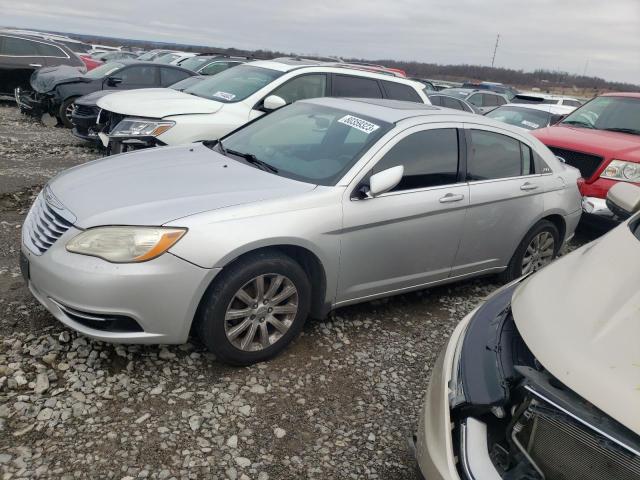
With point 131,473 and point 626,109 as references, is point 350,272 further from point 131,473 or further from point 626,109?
point 626,109

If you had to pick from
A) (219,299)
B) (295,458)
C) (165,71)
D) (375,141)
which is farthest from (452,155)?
(165,71)

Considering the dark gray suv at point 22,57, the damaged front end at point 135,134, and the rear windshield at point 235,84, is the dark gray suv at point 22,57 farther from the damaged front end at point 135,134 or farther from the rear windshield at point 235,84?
the damaged front end at point 135,134

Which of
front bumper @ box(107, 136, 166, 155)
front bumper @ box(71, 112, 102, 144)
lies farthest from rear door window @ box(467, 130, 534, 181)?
front bumper @ box(71, 112, 102, 144)

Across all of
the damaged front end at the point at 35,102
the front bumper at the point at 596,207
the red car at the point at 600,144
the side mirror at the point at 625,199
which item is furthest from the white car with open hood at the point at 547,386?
the damaged front end at the point at 35,102

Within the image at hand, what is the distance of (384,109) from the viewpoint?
4.18m

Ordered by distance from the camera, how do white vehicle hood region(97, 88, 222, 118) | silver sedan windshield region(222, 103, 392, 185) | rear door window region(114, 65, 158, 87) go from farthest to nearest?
1. rear door window region(114, 65, 158, 87)
2. white vehicle hood region(97, 88, 222, 118)
3. silver sedan windshield region(222, 103, 392, 185)

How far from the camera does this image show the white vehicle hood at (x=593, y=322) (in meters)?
1.65

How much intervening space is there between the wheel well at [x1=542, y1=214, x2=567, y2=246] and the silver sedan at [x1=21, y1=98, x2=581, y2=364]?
0.18 metres

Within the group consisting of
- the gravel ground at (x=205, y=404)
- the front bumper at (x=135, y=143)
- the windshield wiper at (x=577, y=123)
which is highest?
the windshield wiper at (x=577, y=123)

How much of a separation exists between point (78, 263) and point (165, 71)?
9.44m

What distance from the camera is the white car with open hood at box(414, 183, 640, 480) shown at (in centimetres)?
162

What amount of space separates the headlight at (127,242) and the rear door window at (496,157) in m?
2.40

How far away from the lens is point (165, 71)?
37.0ft

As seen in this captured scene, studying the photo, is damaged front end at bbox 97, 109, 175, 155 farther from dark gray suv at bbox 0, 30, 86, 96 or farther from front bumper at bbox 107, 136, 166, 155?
dark gray suv at bbox 0, 30, 86, 96
